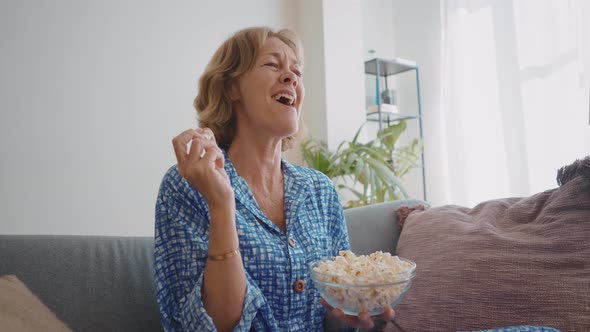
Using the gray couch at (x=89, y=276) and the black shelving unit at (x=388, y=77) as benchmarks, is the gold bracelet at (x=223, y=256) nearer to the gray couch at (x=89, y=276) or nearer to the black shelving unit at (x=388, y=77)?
the gray couch at (x=89, y=276)

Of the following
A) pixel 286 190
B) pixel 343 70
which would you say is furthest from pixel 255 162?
pixel 343 70

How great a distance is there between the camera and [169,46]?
2.26 m

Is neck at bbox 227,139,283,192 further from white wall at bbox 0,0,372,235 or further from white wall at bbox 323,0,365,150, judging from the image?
white wall at bbox 323,0,365,150

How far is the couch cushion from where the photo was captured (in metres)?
0.89

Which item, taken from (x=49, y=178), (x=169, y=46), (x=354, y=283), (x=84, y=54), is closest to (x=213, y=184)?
(x=354, y=283)

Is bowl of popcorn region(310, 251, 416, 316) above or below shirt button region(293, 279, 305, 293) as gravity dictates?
above

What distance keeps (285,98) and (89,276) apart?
2.16 ft

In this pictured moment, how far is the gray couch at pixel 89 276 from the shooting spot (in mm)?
887

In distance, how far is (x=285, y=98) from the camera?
1133 millimetres

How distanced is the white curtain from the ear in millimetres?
2307

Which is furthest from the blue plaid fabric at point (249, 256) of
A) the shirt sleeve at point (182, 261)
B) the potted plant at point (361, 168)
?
the potted plant at point (361, 168)

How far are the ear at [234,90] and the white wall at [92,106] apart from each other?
111cm

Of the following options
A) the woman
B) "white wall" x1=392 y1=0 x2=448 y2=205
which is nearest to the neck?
the woman

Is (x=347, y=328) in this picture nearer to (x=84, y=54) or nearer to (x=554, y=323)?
(x=554, y=323)
